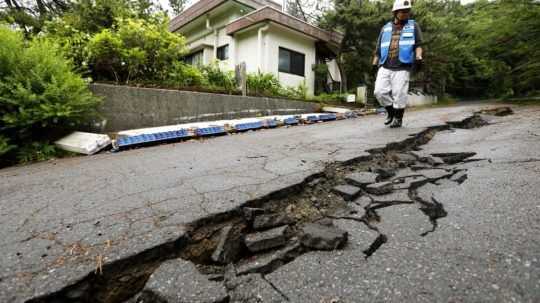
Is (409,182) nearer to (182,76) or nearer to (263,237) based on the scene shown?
(263,237)

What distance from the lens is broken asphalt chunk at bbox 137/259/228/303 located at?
96cm

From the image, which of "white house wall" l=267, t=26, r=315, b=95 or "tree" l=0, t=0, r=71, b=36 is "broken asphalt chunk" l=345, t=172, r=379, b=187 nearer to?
"white house wall" l=267, t=26, r=315, b=95

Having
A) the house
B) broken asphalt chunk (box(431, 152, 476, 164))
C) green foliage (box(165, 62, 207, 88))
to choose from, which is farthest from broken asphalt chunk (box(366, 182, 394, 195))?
the house

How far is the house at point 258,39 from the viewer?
426 inches

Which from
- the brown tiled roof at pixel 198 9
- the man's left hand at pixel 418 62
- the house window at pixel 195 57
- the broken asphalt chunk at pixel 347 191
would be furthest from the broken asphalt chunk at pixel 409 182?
the house window at pixel 195 57

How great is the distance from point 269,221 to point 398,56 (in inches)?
150

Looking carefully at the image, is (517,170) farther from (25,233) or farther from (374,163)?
(25,233)

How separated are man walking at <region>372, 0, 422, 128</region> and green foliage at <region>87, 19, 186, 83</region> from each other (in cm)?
478

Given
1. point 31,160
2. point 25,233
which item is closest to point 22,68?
point 31,160

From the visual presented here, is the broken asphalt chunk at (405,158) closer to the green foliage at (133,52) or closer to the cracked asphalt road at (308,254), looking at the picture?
the cracked asphalt road at (308,254)

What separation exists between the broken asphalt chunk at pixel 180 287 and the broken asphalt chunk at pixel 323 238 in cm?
46

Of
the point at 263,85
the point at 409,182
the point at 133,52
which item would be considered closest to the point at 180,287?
the point at 409,182

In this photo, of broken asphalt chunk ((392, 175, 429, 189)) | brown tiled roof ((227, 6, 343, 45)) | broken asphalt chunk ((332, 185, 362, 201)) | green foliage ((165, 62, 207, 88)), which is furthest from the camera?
brown tiled roof ((227, 6, 343, 45))

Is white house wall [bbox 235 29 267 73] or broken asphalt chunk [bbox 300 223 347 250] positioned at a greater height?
white house wall [bbox 235 29 267 73]
